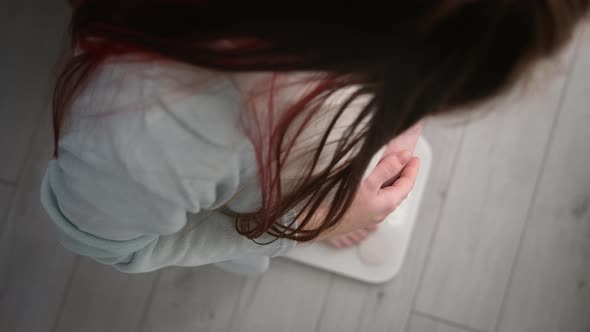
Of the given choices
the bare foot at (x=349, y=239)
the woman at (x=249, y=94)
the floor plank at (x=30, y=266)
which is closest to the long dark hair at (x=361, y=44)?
the woman at (x=249, y=94)

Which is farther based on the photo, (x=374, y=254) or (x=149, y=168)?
(x=374, y=254)

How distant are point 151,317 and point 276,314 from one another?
0.21 metres

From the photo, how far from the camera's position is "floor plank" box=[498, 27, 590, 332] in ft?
3.06

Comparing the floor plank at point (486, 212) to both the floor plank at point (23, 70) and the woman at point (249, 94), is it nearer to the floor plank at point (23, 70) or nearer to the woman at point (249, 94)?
the woman at point (249, 94)

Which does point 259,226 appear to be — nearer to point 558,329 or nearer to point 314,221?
point 314,221

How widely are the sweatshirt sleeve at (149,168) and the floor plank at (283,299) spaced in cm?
48

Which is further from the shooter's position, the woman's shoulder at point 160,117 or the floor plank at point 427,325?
the floor plank at point 427,325

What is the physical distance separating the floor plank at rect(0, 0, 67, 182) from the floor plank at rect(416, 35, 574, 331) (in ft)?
2.42

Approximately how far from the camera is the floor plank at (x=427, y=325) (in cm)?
93

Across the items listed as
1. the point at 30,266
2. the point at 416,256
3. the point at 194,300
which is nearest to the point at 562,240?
the point at 416,256

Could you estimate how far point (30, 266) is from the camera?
36.4 inches

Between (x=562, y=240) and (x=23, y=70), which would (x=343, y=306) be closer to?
(x=562, y=240)

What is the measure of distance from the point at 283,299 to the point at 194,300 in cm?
15

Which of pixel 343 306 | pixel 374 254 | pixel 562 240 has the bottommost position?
pixel 343 306
